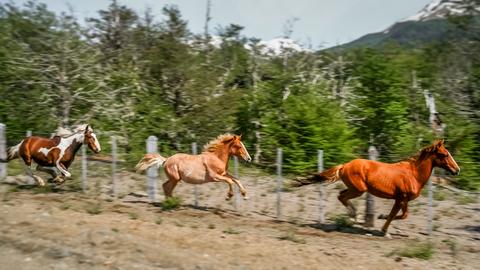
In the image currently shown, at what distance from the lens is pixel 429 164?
34.7ft

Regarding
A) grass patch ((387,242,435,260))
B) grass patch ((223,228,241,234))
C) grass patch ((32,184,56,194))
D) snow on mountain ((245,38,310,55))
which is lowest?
grass patch ((387,242,435,260))

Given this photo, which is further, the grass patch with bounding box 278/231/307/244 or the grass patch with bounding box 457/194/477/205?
the grass patch with bounding box 457/194/477/205

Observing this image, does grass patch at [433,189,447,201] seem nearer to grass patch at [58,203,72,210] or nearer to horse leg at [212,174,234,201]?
horse leg at [212,174,234,201]

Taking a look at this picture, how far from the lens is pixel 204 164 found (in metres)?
12.1

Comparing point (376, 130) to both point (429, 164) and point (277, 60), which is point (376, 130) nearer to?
point (277, 60)

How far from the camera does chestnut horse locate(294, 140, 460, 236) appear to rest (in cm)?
1049

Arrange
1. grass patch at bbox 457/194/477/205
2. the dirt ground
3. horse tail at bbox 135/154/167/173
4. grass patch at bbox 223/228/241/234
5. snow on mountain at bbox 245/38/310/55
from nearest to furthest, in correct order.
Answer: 1. the dirt ground
2. grass patch at bbox 223/228/241/234
3. horse tail at bbox 135/154/167/173
4. grass patch at bbox 457/194/477/205
5. snow on mountain at bbox 245/38/310/55

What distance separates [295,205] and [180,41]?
43.9ft

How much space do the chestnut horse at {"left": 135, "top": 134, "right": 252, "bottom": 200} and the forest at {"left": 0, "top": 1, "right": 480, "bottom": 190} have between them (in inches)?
199

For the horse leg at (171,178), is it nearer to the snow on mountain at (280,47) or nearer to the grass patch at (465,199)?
the grass patch at (465,199)

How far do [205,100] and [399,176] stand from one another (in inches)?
487

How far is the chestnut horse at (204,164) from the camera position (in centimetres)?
1199

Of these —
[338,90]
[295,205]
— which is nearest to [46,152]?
[295,205]

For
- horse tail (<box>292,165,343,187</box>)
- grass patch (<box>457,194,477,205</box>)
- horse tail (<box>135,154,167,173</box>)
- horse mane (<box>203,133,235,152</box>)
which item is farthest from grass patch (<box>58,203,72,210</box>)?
grass patch (<box>457,194,477,205</box>)
